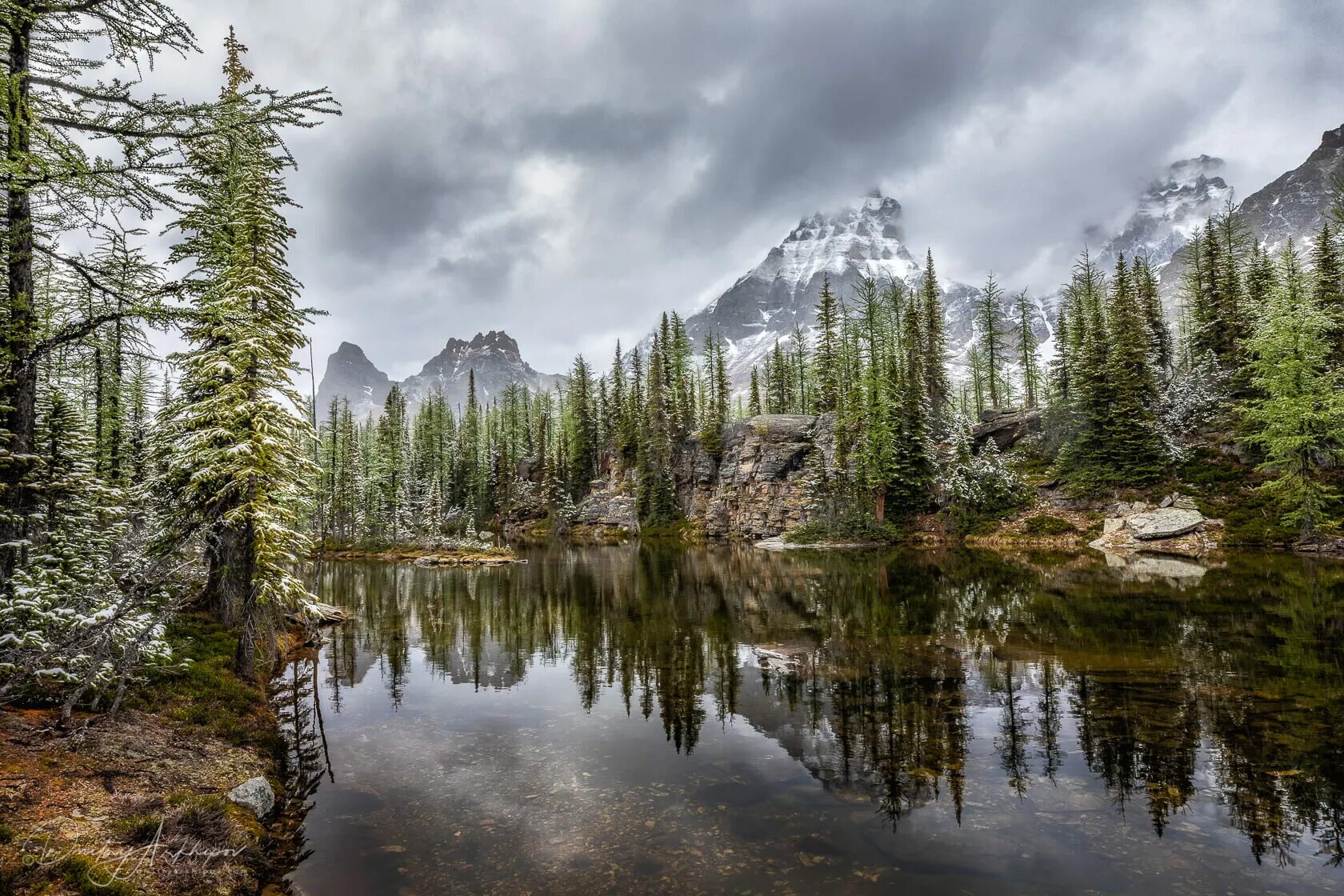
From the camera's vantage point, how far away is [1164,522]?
4131cm

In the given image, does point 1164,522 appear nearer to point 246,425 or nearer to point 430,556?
point 246,425

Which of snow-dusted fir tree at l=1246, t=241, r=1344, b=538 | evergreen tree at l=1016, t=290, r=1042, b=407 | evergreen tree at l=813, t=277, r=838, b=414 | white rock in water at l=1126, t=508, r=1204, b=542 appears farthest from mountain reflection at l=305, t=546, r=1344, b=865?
evergreen tree at l=1016, t=290, r=1042, b=407

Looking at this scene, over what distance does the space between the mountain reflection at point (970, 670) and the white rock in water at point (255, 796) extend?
5.88m

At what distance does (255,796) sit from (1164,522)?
51441mm

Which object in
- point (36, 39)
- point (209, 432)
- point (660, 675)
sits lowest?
point (660, 675)

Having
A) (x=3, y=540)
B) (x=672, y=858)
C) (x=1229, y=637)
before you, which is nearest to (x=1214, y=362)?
(x=1229, y=637)

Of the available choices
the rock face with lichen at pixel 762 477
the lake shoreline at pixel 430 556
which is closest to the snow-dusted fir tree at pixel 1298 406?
the rock face with lichen at pixel 762 477

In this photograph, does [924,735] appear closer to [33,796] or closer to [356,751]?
[356,751]

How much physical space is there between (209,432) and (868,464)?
5146 cm

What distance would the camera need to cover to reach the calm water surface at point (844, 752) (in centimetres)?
792

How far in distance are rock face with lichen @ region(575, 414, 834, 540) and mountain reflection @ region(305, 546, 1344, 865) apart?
2898cm

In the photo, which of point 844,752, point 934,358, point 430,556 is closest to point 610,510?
point 430,556

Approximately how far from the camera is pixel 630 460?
85500mm

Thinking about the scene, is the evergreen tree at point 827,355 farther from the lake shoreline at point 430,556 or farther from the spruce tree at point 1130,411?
the lake shoreline at point 430,556
